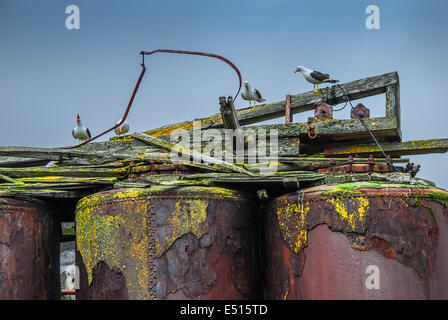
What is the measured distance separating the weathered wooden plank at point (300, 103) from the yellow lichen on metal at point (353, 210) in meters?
2.30

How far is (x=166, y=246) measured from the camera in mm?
7336

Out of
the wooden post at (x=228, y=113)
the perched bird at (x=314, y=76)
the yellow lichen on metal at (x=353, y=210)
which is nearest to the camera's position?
the yellow lichen on metal at (x=353, y=210)

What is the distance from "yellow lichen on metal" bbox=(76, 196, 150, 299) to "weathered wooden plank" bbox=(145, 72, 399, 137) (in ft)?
8.36

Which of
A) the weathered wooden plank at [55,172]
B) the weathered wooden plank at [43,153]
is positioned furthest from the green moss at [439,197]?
the weathered wooden plank at [43,153]

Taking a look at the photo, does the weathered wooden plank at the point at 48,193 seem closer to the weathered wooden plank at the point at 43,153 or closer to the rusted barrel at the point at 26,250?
the rusted barrel at the point at 26,250

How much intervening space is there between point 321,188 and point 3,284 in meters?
3.90

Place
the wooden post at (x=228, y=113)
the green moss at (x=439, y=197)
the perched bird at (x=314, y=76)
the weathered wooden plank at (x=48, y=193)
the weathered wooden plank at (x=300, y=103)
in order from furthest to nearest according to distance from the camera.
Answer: the perched bird at (x=314, y=76) < the weathered wooden plank at (x=300, y=103) < the wooden post at (x=228, y=113) < the weathered wooden plank at (x=48, y=193) < the green moss at (x=439, y=197)

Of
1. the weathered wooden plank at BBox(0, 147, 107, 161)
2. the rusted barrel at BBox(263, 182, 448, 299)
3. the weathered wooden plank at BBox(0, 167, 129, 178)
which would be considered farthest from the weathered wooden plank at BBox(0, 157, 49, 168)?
the rusted barrel at BBox(263, 182, 448, 299)

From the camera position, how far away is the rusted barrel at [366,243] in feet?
22.7

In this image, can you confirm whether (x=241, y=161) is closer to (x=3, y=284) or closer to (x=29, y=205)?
(x=29, y=205)

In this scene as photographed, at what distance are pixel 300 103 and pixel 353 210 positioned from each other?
2.67m

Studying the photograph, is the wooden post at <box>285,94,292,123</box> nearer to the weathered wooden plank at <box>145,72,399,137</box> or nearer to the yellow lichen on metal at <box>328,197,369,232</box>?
the weathered wooden plank at <box>145,72,399,137</box>
